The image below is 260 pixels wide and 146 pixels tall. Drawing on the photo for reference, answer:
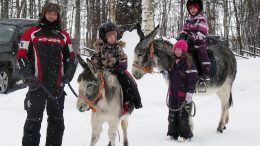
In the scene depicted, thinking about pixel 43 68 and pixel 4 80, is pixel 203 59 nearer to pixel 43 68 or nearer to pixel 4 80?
pixel 43 68

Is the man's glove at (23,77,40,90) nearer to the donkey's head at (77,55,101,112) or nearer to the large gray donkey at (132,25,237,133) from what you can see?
the donkey's head at (77,55,101,112)

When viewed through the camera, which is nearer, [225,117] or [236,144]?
[236,144]

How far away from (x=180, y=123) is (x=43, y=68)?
8.42 ft

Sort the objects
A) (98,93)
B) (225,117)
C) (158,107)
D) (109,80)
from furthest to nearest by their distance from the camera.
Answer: (158,107) < (225,117) < (109,80) < (98,93)

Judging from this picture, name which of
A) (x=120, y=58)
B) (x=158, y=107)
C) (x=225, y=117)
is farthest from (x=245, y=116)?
(x=120, y=58)

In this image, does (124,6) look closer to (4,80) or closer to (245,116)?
(4,80)

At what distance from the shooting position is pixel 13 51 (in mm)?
11289

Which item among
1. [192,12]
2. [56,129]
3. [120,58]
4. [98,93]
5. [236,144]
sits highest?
[192,12]

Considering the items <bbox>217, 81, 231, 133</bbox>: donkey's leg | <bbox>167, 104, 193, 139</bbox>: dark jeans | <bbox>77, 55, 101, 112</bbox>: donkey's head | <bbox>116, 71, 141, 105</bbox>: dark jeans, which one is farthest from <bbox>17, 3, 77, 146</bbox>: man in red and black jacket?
<bbox>217, 81, 231, 133</bbox>: donkey's leg

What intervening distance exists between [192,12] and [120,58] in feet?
6.12

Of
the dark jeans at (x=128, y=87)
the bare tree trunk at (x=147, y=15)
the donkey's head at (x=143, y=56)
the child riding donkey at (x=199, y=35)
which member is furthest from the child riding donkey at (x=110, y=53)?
the bare tree trunk at (x=147, y=15)

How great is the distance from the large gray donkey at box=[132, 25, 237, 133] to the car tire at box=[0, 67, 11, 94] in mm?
5977

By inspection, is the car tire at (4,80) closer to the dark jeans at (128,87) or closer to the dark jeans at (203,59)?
the dark jeans at (128,87)

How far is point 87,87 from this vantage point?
4.93 metres
